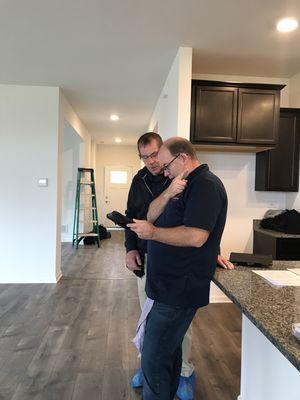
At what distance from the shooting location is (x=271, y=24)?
8.48 ft

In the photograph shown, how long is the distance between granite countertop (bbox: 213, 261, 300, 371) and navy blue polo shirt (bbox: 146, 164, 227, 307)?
12 cm

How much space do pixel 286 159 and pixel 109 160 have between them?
6.97 m

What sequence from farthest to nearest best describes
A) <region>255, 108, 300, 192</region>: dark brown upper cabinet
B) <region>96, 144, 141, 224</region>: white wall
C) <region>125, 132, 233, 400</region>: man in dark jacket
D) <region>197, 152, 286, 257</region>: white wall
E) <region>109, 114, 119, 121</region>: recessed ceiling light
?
1. <region>96, 144, 141, 224</region>: white wall
2. <region>109, 114, 119, 121</region>: recessed ceiling light
3. <region>197, 152, 286, 257</region>: white wall
4. <region>255, 108, 300, 192</region>: dark brown upper cabinet
5. <region>125, 132, 233, 400</region>: man in dark jacket

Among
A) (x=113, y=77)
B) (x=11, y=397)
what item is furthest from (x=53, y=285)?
(x=113, y=77)

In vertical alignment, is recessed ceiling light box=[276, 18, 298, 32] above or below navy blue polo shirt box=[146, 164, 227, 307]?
above

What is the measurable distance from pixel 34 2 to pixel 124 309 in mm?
2802

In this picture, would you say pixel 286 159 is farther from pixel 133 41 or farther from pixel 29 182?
pixel 29 182

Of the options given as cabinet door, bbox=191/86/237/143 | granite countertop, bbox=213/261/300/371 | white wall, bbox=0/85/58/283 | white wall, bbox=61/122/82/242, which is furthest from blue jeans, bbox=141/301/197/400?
white wall, bbox=61/122/82/242

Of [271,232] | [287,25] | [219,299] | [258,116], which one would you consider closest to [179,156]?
[287,25]

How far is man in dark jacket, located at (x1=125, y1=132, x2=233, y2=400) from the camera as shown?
1.98 meters

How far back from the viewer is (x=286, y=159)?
3.64 meters

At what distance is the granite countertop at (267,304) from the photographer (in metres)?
0.87

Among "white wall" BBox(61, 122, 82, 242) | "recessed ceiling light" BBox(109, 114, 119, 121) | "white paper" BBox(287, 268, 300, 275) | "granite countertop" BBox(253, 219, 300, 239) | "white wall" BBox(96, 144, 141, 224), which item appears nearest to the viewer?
"white paper" BBox(287, 268, 300, 275)

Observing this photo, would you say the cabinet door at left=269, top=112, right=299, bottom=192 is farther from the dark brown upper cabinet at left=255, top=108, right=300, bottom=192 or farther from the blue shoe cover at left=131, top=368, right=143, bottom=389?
the blue shoe cover at left=131, top=368, right=143, bottom=389
